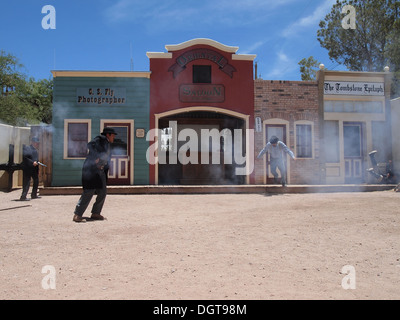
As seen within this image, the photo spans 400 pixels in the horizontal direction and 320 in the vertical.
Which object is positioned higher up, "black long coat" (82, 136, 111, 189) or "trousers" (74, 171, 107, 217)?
"black long coat" (82, 136, 111, 189)

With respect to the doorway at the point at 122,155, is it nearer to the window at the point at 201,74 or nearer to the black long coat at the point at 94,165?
the window at the point at 201,74

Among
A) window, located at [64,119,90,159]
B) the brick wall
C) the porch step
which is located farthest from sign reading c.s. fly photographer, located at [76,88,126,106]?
the brick wall

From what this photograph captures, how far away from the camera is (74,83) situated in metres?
13.0

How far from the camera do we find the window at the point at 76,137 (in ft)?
42.0

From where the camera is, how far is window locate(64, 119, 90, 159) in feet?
42.0

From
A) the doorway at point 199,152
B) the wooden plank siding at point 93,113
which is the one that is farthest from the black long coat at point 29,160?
the doorway at point 199,152

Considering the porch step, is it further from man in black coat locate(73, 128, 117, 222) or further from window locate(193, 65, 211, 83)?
window locate(193, 65, 211, 83)

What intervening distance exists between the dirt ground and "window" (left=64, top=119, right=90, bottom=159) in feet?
20.4

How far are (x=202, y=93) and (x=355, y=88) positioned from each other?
6985 millimetres

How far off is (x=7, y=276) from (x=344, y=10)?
85.7 feet

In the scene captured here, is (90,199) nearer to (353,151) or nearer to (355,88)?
(353,151)

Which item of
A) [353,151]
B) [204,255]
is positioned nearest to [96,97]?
[204,255]
